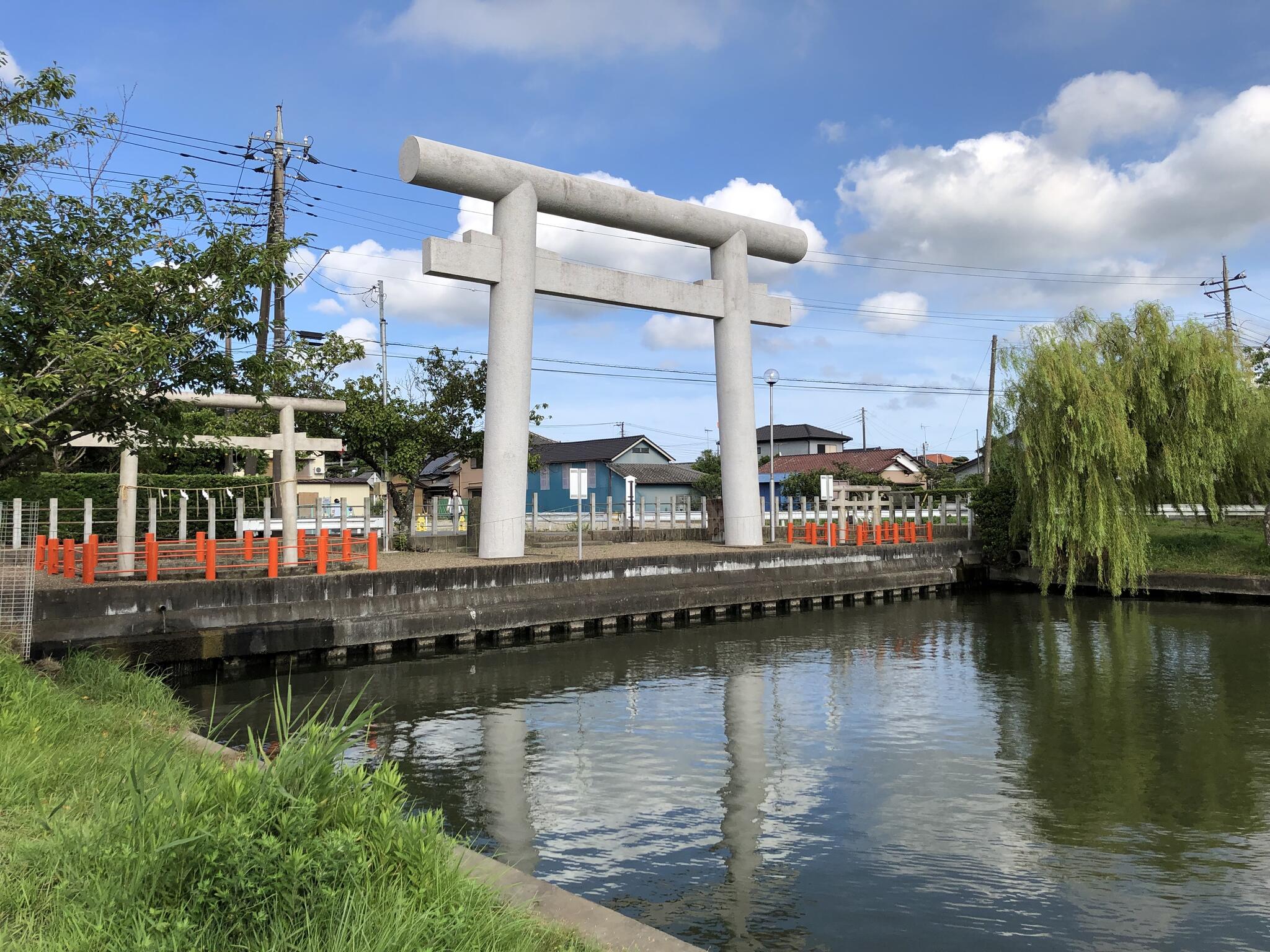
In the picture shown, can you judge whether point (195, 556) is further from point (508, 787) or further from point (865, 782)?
point (865, 782)

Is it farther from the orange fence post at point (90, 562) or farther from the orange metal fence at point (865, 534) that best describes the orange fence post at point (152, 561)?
the orange metal fence at point (865, 534)

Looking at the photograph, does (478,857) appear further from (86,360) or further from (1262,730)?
(1262,730)

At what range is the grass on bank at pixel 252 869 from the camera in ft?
11.2

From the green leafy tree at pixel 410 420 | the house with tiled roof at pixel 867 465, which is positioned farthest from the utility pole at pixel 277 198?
the house with tiled roof at pixel 867 465

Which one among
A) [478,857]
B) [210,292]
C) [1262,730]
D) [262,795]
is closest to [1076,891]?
[478,857]

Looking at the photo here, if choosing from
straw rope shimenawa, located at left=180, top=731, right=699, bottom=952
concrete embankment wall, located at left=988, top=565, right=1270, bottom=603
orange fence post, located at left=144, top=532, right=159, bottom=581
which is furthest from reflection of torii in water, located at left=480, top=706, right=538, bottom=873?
concrete embankment wall, located at left=988, top=565, right=1270, bottom=603

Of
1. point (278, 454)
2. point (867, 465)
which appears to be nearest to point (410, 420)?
point (278, 454)

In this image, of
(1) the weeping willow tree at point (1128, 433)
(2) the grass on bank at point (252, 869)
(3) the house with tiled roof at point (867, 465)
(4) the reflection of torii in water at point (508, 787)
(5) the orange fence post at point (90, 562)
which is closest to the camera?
(2) the grass on bank at point (252, 869)

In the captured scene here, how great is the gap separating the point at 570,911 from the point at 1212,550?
84.6ft

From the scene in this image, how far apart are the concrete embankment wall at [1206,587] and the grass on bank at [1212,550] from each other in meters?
0.33

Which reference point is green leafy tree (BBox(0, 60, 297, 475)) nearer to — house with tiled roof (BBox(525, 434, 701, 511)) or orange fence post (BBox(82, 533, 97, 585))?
orange fence post (BBox(82, 533, 97, 585))

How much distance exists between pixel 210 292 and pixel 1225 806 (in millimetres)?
10449

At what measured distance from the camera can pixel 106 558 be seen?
54.2ft

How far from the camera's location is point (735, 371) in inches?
944
